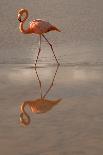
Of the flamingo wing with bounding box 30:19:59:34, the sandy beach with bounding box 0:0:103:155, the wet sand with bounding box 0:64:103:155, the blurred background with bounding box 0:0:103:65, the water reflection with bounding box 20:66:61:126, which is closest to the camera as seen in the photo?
the wet sand with bounding box 0:64:103:155

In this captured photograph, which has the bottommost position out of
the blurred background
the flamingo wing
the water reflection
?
the blurred background

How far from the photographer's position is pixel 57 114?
529cm

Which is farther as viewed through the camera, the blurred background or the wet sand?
the blurred background

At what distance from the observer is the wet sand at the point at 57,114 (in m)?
4.27

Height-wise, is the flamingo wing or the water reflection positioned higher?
the water reflection

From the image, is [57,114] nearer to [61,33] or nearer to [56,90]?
[56,90]

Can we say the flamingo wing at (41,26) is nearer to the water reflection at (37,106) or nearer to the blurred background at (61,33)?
the blurred background at (61,33)

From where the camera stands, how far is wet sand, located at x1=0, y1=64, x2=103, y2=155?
168 inches

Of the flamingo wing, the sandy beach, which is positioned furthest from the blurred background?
the flamingo wing

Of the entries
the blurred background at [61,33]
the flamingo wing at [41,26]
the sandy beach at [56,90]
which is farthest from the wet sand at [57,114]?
the blurred background at [61,33]

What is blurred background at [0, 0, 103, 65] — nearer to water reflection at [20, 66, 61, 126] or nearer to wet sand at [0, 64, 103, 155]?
wet sand at [0, 64, 103, 155]

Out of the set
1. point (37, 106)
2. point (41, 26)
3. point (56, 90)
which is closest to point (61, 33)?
point (41, 26)

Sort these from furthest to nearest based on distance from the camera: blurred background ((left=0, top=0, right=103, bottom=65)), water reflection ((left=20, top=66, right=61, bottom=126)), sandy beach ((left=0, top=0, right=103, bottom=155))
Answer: blurred background ((left=0, top=0, right=103, bottom=65))
water reflection ((left=20, top=66, right=61, bottom=126))
sandy beach ((left=0, top=0, right=103, bottom=155))

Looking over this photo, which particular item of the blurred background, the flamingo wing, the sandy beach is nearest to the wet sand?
the sandy beach
